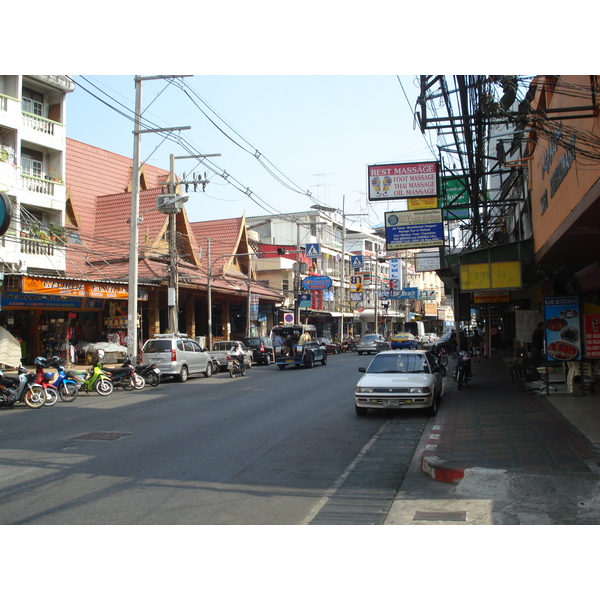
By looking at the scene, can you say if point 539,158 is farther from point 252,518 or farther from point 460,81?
point 252,518

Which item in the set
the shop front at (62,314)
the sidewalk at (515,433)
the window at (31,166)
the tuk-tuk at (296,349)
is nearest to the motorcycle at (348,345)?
the tuk-tuk at (296,349)

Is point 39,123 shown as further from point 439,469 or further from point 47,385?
point 439,469

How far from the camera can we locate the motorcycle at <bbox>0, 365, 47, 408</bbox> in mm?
16406

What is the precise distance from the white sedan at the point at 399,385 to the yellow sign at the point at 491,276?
3022 millimetres

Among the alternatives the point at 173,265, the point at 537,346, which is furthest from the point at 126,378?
the point at 537,346

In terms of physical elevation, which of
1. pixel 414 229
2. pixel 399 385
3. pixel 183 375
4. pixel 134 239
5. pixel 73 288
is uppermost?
pixel 134 239

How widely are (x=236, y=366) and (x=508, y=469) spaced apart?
1979 cm

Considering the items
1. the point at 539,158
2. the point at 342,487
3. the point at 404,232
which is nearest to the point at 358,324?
the point at 404,232

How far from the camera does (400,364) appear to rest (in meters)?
15.1

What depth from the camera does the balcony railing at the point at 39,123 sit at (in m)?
26.2

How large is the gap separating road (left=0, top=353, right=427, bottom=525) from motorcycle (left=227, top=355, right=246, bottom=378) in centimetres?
906

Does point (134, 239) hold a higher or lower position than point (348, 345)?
higher

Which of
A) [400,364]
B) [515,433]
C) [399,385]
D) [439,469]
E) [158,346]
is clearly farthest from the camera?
[158,346]

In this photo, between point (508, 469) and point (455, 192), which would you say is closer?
point (508, 469)
